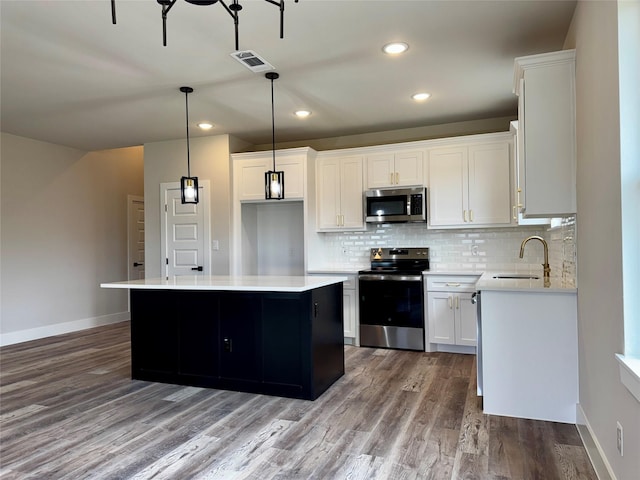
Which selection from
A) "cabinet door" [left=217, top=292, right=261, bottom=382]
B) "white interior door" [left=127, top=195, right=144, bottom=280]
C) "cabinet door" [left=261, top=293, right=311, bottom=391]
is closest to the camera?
"cabinet door" [left=261, top=293, right=311, bottom=391]

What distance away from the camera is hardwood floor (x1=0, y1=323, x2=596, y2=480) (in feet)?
7.33

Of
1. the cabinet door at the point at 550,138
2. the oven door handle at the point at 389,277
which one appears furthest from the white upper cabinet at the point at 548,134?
the oven door handle at the point at 389,277

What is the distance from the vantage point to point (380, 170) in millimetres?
5117

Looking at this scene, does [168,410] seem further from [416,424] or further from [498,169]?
[498,169]

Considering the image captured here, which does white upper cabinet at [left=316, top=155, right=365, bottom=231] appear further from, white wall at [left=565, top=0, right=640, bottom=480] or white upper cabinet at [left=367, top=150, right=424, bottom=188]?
white wall at [left=565, top=0, right=640, bottom=480]

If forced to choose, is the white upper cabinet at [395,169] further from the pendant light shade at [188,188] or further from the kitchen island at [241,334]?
the pendant light shade at [188,188]

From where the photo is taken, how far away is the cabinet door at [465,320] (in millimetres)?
4484

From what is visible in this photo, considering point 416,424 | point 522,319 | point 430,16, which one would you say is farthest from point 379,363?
point 430,16

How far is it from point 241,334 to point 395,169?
2.68 m

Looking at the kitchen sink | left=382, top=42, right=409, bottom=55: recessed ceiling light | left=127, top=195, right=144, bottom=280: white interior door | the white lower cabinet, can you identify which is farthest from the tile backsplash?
left=127, top=195, right=144, bottom=280: white interior door

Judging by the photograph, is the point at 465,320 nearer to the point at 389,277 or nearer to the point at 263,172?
the point at 389,277

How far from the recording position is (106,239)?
6.75m

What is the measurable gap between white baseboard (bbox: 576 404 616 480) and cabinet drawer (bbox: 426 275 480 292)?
1.89 meters

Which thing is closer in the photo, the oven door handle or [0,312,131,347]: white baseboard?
the oven door handle
